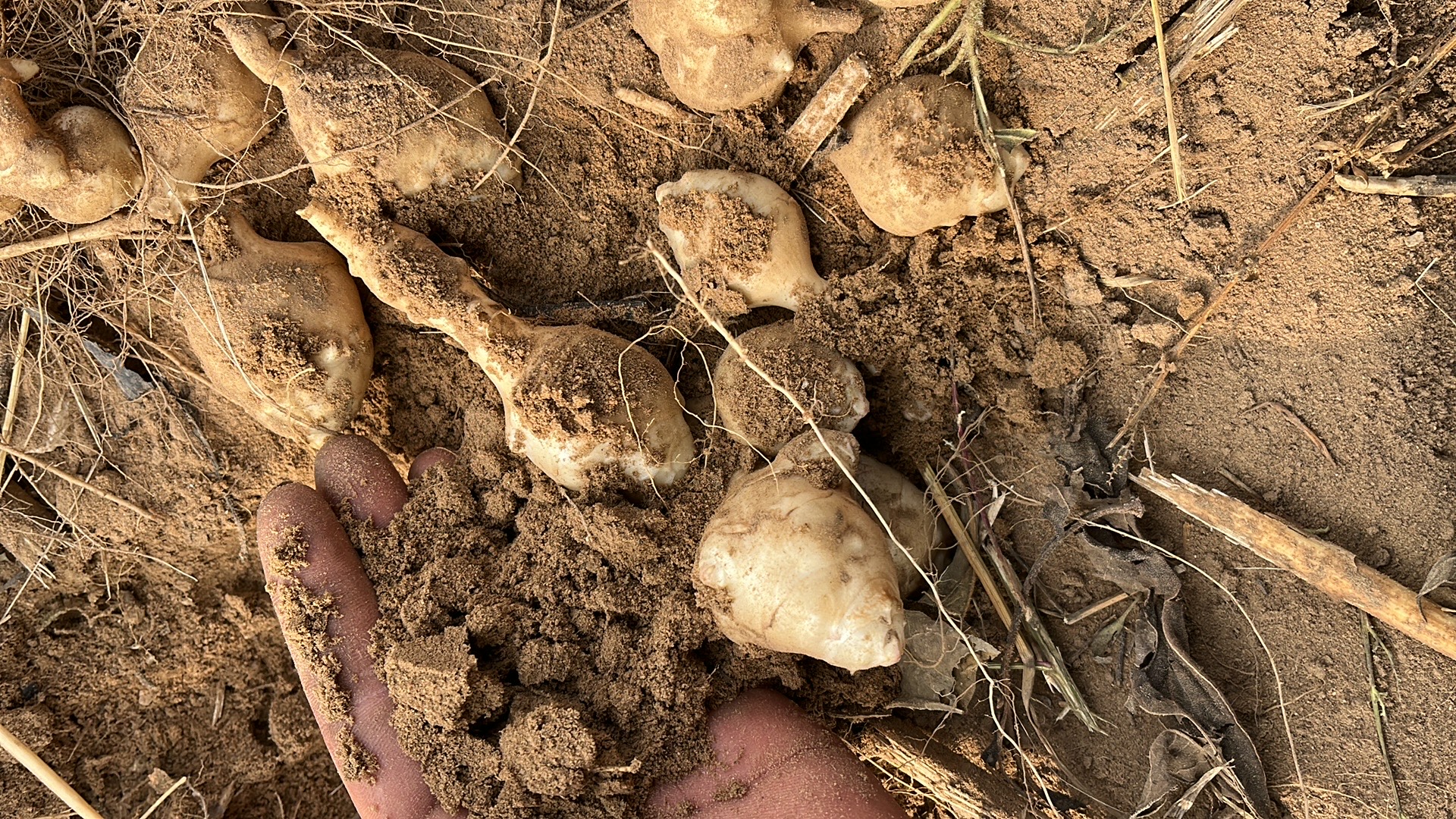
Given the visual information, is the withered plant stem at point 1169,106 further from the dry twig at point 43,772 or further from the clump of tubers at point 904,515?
the dry twig at point 43,772

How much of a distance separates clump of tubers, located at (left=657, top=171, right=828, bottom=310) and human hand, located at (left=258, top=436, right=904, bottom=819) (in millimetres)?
728

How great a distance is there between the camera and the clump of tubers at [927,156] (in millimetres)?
1528

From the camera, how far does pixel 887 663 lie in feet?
4.58

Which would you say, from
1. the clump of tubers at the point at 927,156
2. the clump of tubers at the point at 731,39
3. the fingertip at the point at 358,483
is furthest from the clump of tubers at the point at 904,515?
the fingertip at the point at 358,483

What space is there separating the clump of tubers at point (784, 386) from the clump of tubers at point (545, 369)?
5.8 inches

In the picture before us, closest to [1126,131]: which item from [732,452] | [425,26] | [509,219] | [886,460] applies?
[886,460]

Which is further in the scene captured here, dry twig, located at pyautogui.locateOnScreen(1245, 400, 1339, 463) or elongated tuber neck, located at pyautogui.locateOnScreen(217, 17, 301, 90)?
elongated tuber neck, located at pyautogui.locateOnScreen(217, 17, 301, 90)

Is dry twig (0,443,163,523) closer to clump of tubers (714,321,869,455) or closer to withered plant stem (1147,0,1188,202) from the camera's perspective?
clump of tubers (714,321,869,455)

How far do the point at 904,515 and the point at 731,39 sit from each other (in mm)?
982

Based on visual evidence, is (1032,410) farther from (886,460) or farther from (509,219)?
(509,219)

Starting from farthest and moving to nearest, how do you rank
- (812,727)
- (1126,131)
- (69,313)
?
(69,313) < (812,727) < (1126,131)

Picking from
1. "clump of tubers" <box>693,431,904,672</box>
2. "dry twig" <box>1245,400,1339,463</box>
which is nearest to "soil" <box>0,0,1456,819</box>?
"dry twig" <box>1245,400,1339,463</box>

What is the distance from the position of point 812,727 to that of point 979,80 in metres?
1.30

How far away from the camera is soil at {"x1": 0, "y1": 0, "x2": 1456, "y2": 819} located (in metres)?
1.40
